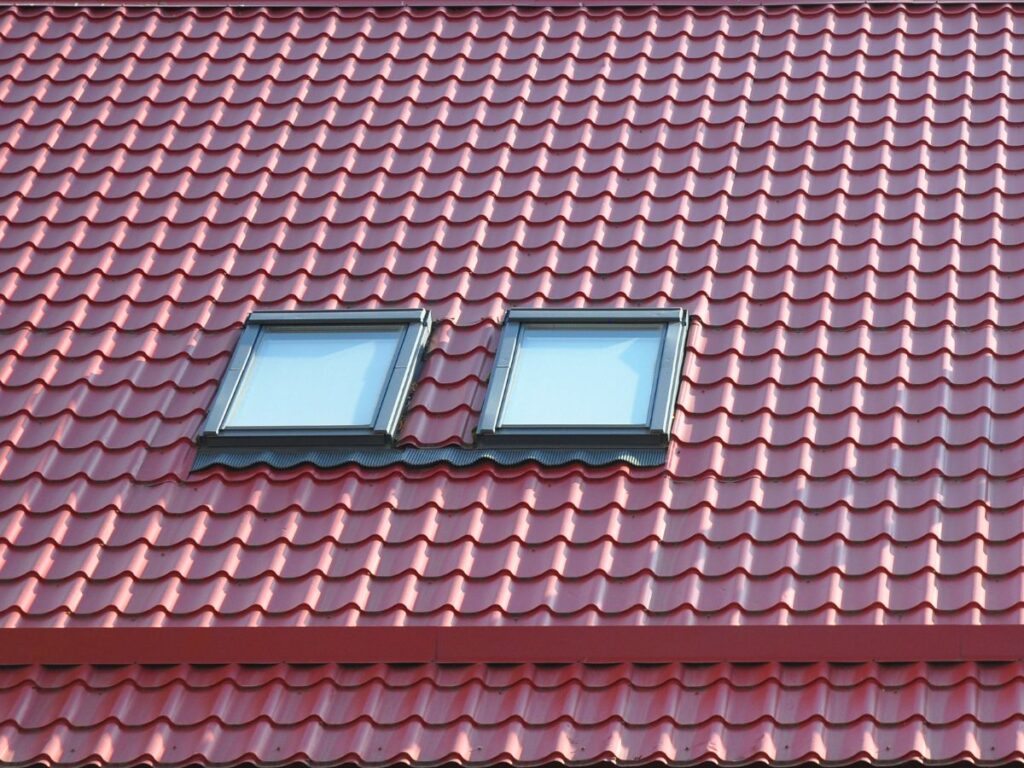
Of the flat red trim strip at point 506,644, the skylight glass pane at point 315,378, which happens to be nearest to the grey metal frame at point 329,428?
the skylight glass pane at point 315,378

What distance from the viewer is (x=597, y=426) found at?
7.68 meters

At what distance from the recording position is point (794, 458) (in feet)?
24.5

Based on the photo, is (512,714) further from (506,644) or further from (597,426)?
(597,426)

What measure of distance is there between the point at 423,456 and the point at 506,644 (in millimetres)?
1097

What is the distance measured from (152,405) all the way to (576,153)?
2360 millimetres

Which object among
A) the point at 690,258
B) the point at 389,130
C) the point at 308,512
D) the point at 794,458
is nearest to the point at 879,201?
the point at 690,258

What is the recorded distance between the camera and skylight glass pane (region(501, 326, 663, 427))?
7770 mm

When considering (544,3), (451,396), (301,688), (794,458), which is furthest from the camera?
(544,3)

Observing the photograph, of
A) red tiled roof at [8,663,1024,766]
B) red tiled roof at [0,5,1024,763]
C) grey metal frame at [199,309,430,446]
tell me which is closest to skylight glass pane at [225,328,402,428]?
grey metal frame at [199,309,430,446]

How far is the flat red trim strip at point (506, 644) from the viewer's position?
653 centimetres

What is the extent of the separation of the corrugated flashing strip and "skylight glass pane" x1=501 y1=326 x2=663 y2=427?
5.0 inches

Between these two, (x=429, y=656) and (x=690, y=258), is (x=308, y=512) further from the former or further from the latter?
(x=690, y=258)

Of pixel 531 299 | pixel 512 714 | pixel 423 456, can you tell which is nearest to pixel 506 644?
pixel 512 714

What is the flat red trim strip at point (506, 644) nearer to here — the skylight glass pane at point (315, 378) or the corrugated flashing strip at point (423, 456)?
the corrugated flashing strip at point (423, 456)
